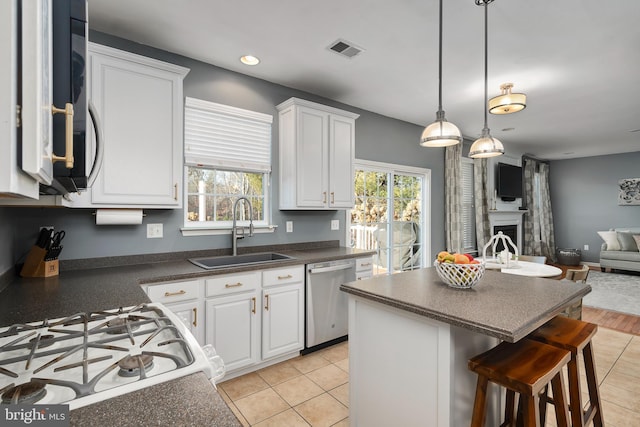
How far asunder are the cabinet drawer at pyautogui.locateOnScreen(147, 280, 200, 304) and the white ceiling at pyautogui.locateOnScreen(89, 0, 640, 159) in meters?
1.86

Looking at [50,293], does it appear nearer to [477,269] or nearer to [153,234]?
[153,234]

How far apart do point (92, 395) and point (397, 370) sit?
4.22ft

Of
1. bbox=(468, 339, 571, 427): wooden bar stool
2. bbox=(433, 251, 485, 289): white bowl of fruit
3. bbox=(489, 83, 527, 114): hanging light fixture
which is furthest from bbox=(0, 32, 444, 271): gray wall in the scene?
bbox=(468, 339, 571, 427): wooden bar stool

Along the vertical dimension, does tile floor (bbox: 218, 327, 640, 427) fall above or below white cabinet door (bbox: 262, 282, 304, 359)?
below

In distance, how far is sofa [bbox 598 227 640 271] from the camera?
250 inches

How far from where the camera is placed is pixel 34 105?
0.43 metres

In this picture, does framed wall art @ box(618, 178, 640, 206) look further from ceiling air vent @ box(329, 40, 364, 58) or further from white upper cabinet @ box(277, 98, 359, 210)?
ceiling air vent @ box(329, 40, 364, 58)

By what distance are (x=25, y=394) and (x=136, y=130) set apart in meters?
2.00

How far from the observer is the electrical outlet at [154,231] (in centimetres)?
260

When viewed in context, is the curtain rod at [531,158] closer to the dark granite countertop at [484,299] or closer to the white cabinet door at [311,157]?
the white cabinet door at [311,157]

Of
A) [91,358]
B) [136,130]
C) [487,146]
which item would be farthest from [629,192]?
[91,358]

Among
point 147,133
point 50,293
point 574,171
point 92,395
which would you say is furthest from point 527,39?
point 574,171

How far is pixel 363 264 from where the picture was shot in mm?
3299

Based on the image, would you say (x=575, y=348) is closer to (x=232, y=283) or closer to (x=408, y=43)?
(x=232, y=283)
